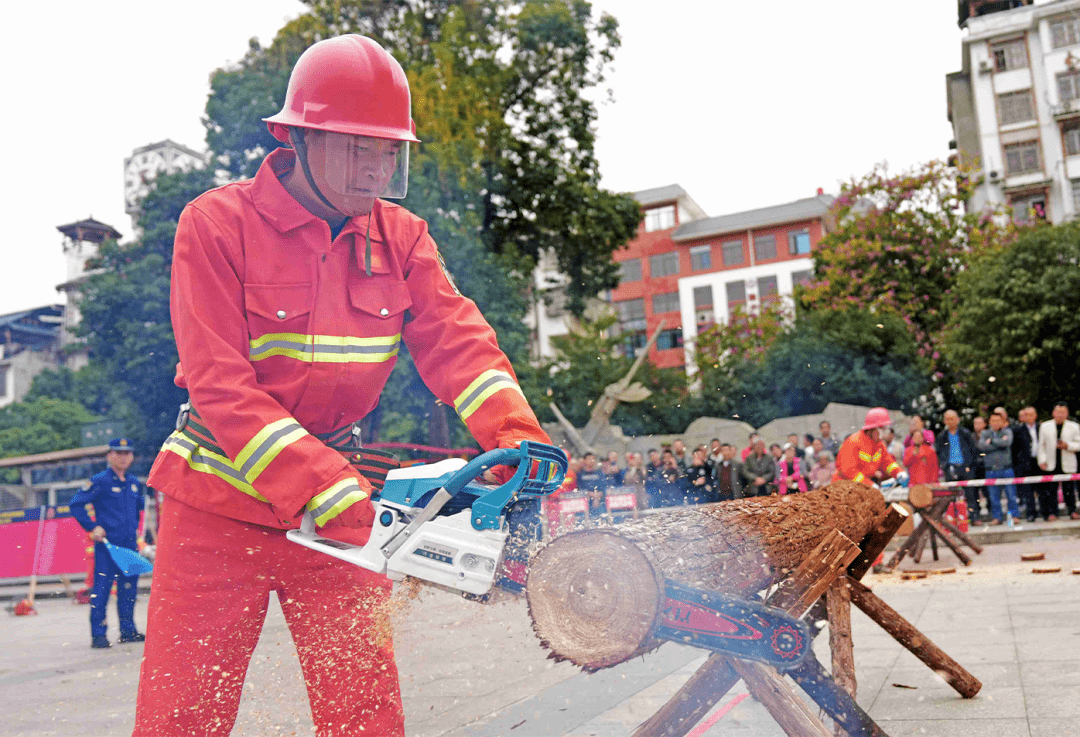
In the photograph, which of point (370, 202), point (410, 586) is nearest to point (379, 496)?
point (410, 586)

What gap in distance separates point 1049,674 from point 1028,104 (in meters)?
41.4

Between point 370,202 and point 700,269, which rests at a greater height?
point 700,269

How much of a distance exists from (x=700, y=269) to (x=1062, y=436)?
4489 cm

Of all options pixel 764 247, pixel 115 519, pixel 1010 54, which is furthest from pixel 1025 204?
pixel 115 519

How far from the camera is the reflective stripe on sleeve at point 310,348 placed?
2.27 m

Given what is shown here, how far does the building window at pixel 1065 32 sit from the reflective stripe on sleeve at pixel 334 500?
44841 millimetres

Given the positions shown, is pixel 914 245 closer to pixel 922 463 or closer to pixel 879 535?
pixel 922 463

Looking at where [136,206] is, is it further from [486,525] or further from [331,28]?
[486,525]

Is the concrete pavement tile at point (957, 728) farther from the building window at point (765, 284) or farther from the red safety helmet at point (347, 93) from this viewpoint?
the building window at point (765, 284)

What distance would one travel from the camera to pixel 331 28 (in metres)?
21.9

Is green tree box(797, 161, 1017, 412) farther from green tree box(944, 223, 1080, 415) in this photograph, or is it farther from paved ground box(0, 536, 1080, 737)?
paved ground box(0, 536, 1080, 737)

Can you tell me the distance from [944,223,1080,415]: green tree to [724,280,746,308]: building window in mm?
33140

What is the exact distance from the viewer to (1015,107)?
3944cm

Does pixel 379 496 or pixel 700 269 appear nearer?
pixel 379 496
